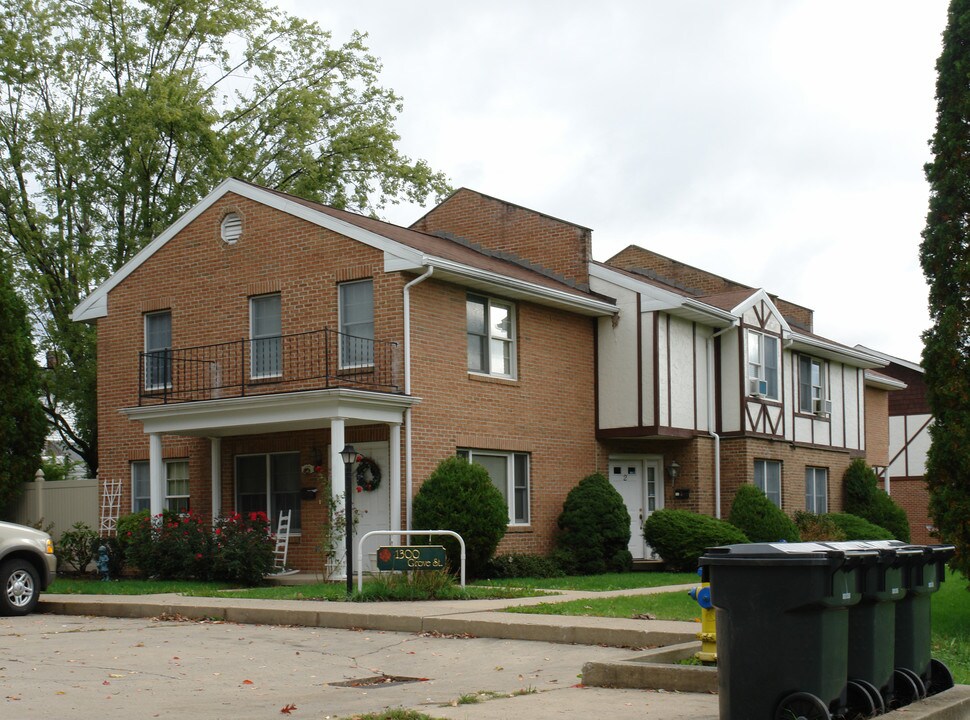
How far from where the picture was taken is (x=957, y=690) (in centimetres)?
880

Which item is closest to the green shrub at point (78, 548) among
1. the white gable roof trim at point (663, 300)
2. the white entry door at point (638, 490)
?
the white entry door at point (638, 490)

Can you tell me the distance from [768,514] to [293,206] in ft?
37.0

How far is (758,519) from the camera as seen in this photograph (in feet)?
82.3

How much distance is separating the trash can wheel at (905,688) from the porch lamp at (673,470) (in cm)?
1768

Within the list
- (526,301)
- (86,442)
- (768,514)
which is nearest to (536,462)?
(526,301)

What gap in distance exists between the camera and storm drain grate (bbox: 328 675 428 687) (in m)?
10.3

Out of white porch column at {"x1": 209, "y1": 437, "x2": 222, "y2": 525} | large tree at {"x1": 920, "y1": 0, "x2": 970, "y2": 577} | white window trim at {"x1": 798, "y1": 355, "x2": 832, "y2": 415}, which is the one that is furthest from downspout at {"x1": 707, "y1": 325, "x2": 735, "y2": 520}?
large tree at {"x1": 920, "y1": 0, "x2": 970, "y2": 577}

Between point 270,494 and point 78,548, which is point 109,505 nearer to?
point 78,548

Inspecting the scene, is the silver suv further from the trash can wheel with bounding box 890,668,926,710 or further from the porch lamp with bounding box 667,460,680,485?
the porch lamp with bounding box 667,460,680,485

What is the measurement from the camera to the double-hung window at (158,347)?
24.2 m

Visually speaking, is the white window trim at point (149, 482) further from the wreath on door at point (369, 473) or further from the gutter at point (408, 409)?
the gutter at point (408, 409)

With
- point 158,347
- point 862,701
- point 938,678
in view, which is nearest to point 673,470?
point 158,347

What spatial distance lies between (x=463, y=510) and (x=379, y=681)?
9.79m

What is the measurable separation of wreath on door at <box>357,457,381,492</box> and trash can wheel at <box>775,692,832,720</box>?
1478cm
